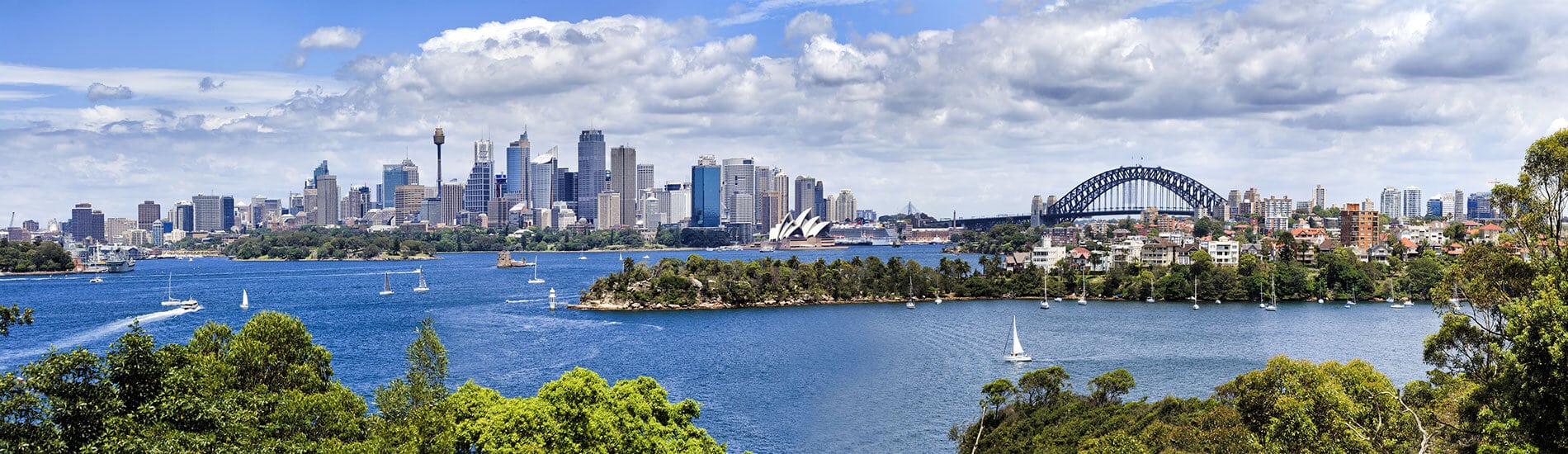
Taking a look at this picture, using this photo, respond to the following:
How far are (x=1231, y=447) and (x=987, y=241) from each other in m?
111

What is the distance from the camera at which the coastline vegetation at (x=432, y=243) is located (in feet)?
376

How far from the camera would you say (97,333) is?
3894 centimetres

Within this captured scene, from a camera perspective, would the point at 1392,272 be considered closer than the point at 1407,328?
No

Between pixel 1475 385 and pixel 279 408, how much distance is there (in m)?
12.4

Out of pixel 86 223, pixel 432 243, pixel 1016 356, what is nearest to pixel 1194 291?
pixel 1016 356

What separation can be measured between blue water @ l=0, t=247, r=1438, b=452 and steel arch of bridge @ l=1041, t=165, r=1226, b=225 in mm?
90644

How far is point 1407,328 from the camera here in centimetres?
4300

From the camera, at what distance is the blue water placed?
26.1m

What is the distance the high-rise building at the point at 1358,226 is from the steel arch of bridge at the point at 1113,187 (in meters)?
60.0

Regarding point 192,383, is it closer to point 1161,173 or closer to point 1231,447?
point 1231,447

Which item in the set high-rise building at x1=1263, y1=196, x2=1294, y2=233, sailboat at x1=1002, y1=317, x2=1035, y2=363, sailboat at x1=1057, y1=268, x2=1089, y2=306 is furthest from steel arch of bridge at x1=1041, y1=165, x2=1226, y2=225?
sailboat at x1=1002, y1=317, x2=1035, y2=363

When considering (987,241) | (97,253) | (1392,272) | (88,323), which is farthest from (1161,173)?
(88,323)

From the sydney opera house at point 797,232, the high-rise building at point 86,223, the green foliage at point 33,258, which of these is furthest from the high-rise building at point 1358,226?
the high-rise building at point 86,223

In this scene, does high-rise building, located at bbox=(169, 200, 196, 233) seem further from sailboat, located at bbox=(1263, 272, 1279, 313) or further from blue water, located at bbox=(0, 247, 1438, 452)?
sailboat, located at bbox=(1263, 272, 1279, 313)
